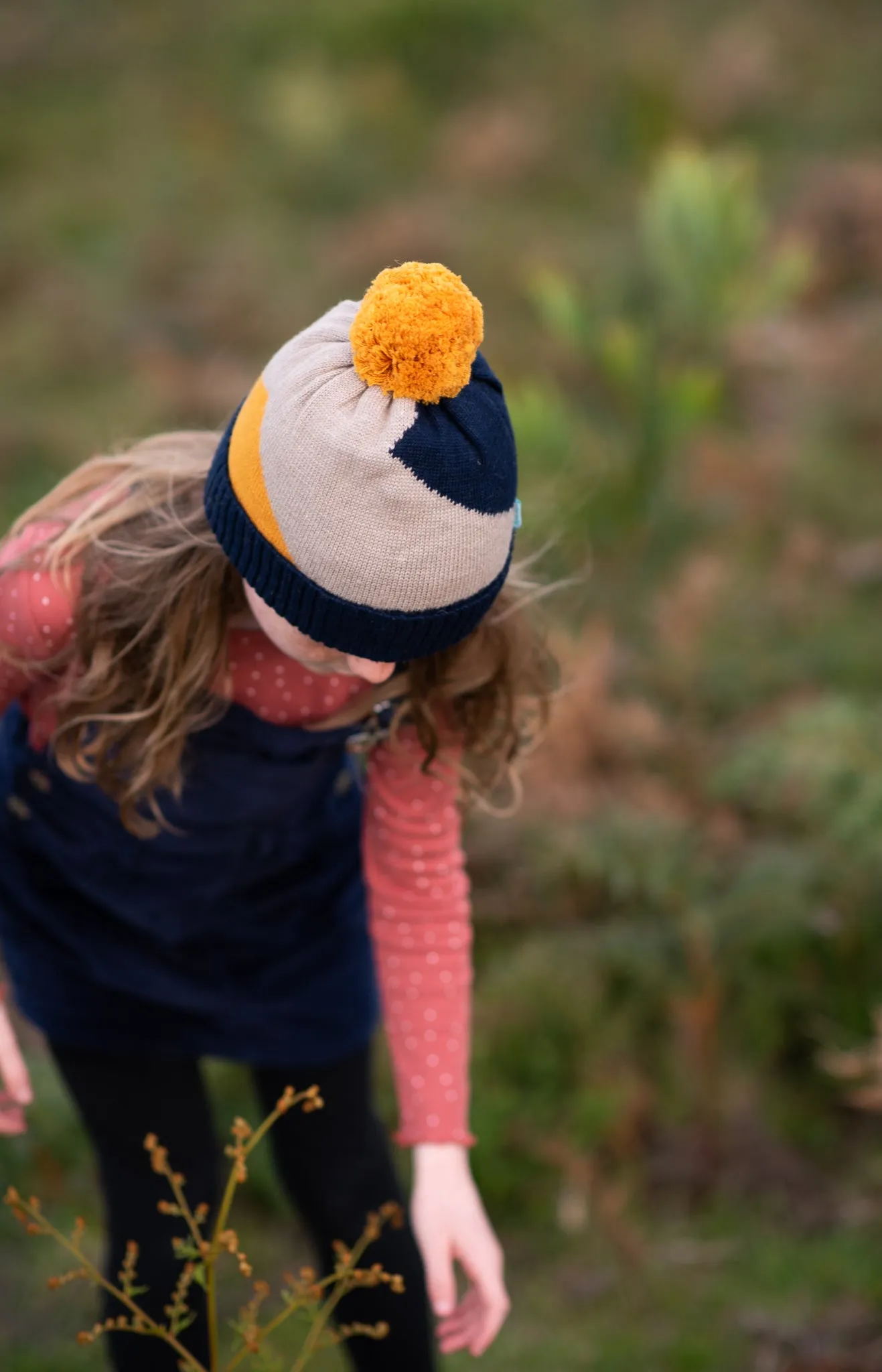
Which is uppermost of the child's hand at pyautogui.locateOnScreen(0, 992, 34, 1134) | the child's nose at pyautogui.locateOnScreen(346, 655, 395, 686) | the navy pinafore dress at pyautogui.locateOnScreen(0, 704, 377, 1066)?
the child's nose at pyautogui.locateOnScreen(346, 655, 395, 686)

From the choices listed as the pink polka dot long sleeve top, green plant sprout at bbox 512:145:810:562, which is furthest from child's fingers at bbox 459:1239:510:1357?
green plant sprout at bbox 512:145:810:562

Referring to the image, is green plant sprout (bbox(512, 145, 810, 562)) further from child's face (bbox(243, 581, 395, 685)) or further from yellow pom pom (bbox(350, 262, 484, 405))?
yellow pom pom (bbox(350, 262, 484, 405))

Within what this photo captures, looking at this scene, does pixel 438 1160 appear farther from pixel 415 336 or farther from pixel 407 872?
pixel 415 336

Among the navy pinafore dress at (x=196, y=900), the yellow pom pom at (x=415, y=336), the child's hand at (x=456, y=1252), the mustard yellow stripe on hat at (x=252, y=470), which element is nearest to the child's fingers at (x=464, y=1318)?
the child's hand at (x=456, y=1252)

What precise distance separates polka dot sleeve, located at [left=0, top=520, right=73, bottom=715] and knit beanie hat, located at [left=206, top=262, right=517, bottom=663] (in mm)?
283

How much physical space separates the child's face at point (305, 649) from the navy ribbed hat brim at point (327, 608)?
0.13 feet

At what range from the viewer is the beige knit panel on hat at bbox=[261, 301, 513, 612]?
4.54 ft

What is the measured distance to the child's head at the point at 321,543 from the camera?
139 cm

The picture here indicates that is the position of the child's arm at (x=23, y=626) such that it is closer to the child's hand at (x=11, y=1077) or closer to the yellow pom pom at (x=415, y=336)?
the child's hand at (x=11, y=1077)

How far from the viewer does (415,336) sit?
1354 millimetres

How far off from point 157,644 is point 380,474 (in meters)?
0.43

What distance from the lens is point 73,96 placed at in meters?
8.55

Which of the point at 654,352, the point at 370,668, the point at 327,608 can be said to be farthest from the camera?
the point at 654,352

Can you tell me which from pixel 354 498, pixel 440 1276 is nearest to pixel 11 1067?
pixel 440 1276
